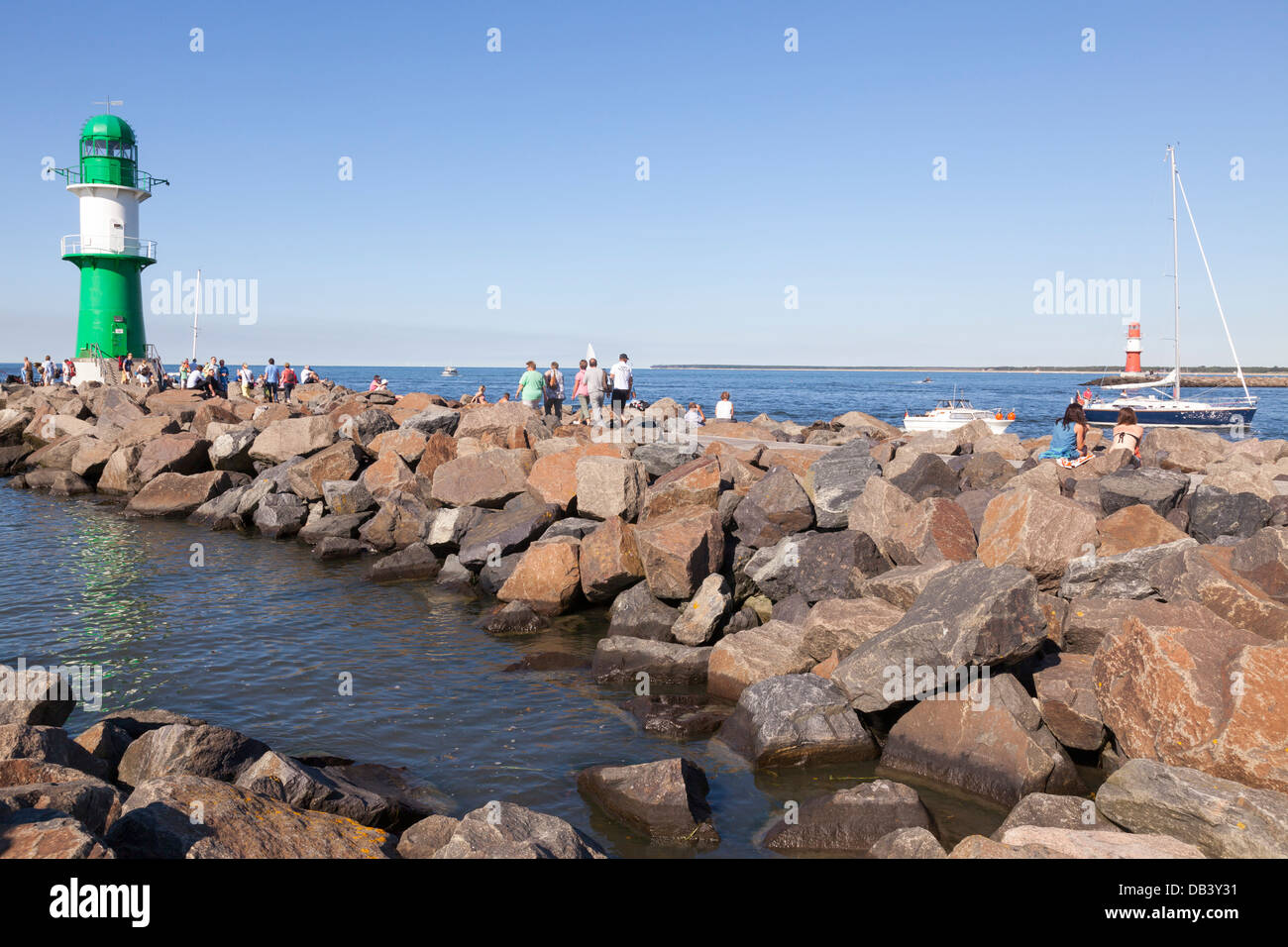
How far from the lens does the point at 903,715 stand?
8820mm

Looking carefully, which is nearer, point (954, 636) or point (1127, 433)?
point (954, 636)

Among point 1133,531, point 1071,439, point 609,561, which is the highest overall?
point 1071,439

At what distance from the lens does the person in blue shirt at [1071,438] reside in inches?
667

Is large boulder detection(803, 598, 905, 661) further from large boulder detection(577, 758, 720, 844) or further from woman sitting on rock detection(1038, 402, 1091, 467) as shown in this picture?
woman sitting on rock detection(1038, 402, 1091, 467)

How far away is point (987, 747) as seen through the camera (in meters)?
8.04

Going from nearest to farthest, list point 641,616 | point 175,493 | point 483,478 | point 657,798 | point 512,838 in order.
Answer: point 512,838, point 657,798, point 641,616, point 483,478, point 175,493

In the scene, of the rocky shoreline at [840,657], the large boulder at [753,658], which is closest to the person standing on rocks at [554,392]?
the rocky shoreline at [840,657]

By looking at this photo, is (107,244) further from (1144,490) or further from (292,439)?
(1144,490)

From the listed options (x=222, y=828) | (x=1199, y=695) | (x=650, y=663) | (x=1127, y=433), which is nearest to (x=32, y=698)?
(x=222, y=828)

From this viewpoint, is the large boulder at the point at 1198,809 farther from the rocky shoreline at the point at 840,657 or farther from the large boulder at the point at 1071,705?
the large boulder at the point at 1071,705

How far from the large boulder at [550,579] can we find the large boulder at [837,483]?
4.08 metres

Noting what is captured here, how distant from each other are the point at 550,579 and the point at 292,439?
1268 centimetres
